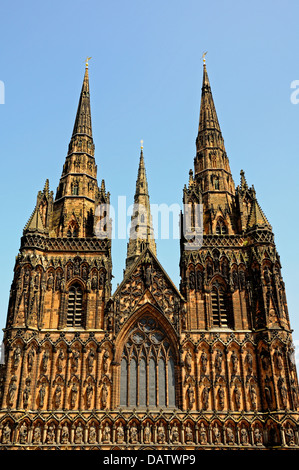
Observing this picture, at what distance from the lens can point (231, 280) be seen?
3459 cm

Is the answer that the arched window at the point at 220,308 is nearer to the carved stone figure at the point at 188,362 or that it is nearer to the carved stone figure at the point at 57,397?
the carved stone figure at the point at 188,362

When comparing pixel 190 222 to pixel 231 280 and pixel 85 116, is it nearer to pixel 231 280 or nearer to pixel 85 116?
pixel 231 280

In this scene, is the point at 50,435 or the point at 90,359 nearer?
the point at 50,435

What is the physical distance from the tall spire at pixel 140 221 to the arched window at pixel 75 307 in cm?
2636

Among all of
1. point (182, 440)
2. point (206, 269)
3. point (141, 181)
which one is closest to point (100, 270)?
point (206, 269)

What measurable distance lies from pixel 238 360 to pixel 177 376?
4.08 m

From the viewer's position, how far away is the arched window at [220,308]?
111 feet

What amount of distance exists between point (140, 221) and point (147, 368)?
35189 mm

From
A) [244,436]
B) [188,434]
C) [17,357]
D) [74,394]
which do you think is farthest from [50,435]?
[244,436]

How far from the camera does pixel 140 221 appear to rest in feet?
216

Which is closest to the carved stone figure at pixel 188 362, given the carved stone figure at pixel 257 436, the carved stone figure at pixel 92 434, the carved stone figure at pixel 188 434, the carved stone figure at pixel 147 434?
the carved stone figure at pixel 188 434

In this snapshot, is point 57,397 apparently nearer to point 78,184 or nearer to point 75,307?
point 75,307

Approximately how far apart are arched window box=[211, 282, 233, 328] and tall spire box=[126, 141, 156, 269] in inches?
1063

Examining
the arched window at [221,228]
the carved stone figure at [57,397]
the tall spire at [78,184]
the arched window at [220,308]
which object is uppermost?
the tall spire at [78,184]
